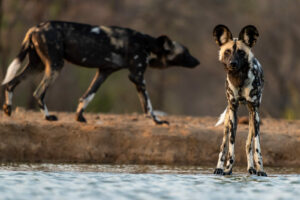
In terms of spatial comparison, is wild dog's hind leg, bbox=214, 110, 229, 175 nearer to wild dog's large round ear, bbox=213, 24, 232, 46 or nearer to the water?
the water

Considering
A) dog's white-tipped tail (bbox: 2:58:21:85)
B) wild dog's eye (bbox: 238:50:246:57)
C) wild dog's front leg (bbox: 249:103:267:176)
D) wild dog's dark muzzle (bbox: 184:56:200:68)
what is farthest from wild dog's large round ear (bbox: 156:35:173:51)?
wild dog's eye (bbox: 238:50:246:57)

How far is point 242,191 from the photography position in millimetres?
5383

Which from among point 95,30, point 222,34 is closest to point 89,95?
point 95,30

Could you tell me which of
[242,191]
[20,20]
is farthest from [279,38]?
[242,191]

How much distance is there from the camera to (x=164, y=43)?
1044cm

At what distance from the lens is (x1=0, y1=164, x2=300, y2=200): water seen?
4.97 meters

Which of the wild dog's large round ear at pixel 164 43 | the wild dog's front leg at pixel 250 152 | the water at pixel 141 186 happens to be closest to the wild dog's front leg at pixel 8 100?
the wild dog's large round ear at pixel 164 43

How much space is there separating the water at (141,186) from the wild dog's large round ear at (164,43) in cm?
412

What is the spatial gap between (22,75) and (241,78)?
426 cm

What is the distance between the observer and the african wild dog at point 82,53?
31.4 feet

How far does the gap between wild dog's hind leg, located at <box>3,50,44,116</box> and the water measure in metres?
3.81

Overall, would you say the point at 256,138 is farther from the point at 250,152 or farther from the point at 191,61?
the point at 191,61

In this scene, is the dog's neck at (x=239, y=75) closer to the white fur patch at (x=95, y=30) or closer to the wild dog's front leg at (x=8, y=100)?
the white fur patch at (x=95, y=30)

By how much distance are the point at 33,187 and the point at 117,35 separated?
5160mm
